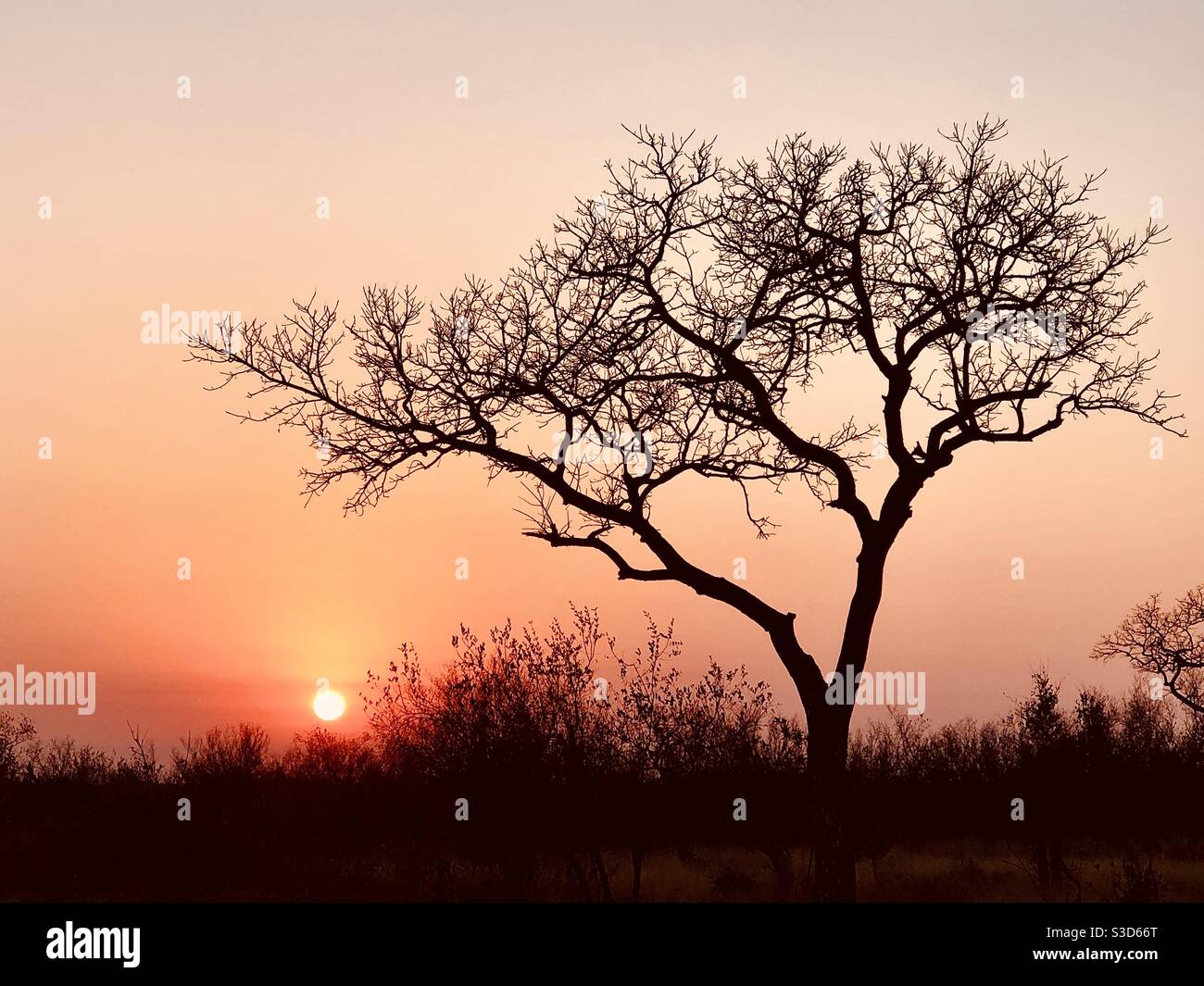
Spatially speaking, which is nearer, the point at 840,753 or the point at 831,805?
the point at 831,805

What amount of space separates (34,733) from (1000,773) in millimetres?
23264

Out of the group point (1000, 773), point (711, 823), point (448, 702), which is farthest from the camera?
point (1000, 773)

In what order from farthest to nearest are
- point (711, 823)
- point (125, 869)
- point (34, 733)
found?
point (34, 733), point (125, 869), point (711, 823)

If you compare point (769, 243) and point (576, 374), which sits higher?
point (769, 243)

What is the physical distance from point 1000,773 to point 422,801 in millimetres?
14629

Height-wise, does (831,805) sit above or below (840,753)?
below

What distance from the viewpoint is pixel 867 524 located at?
19.2 metres

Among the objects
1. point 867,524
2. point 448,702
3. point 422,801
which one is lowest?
point 422,801
